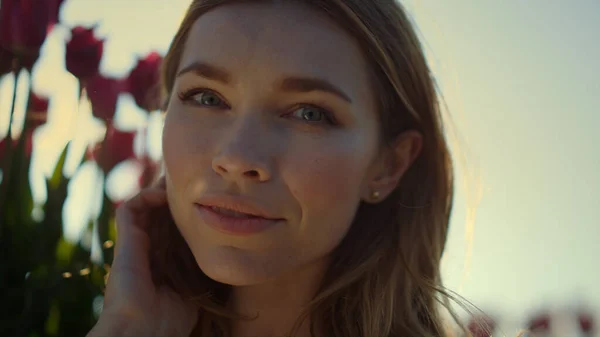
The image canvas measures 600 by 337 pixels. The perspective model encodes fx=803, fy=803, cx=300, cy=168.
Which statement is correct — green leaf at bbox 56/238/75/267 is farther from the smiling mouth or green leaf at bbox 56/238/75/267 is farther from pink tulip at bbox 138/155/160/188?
the smiling mouth

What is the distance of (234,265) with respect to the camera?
174 centimetres

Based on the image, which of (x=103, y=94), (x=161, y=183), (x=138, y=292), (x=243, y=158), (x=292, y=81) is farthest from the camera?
(x=103, y=94)

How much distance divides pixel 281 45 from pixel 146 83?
2.65ft

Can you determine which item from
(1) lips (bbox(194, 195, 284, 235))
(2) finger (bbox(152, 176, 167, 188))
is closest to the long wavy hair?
(2) finger (bbox(152, 176, 167, 188))

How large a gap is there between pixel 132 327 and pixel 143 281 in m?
0.16

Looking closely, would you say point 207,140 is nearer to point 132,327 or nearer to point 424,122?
point 132,327

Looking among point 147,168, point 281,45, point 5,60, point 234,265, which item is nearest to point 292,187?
point 234,265

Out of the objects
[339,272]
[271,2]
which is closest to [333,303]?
[339,272]

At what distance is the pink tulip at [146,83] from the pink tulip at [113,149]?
108 mm

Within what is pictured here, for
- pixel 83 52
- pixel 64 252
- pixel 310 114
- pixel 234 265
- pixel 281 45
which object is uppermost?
pixel 281 45

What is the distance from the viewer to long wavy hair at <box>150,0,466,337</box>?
6.55 ft

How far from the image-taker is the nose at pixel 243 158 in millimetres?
1658

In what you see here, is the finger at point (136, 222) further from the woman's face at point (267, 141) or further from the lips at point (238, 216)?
the lips at point (238, 216)

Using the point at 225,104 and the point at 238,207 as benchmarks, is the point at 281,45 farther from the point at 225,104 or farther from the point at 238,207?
the point at 238,207
